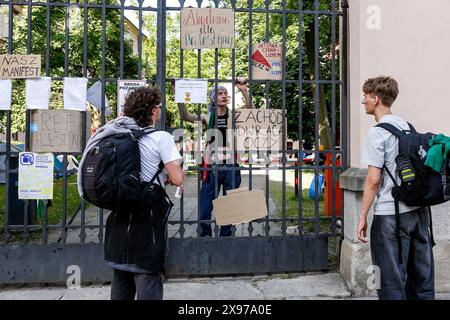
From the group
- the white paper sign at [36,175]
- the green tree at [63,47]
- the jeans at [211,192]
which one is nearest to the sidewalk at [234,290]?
the jeans at [211,192]

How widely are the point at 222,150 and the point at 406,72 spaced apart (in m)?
2.08

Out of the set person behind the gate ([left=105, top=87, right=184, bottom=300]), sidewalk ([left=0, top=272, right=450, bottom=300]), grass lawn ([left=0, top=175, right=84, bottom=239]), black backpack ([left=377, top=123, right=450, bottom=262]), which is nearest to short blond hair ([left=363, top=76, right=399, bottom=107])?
black backpack ([left=377, top=123, right=450, bottom=262])

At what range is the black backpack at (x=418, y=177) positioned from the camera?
2.94 metres

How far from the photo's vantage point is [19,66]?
4.62 metres

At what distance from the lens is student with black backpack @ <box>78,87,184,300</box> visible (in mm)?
2711

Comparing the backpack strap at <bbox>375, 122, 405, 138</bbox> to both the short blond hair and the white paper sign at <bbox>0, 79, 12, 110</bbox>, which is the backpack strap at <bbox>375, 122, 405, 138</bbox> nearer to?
the short blond hair

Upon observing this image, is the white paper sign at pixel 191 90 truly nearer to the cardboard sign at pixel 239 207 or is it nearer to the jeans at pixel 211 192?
the jeans at pixel 211 192

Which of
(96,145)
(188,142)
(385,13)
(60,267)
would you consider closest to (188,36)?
(188,142)

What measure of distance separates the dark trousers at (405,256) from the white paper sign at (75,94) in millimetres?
3152

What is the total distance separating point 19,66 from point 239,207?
2728 mm

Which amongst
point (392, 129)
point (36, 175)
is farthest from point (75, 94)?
point (392, 129)

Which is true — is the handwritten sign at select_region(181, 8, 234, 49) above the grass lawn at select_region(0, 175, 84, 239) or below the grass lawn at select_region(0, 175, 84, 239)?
above

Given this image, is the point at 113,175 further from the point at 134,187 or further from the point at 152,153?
the point at 152,153
